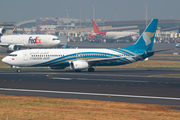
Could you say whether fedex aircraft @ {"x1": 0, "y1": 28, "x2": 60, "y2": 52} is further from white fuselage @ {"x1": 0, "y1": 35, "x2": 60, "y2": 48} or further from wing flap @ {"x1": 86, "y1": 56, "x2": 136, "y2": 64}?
wing flap @ {"x1": 86, "y1": 56, "x2": 136, "y2": 64}

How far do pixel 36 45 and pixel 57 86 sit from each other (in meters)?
79.0

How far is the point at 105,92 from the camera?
31156 millimetres

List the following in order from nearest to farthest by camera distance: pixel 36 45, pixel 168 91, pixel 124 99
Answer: pixel 124 99
pixel 168 91
pixel 36 45

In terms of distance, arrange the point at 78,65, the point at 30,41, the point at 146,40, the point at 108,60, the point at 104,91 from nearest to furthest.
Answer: the point at 104,91, the point at 78,65, the point at 108,60, the point at 146,40, the point at 30,41

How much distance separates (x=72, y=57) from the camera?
5291 centimetres

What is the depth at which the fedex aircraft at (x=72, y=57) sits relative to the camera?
170 feet

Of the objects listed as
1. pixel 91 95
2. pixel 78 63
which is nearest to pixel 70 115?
pixel 91 95

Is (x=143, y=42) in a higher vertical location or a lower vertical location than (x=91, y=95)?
higher

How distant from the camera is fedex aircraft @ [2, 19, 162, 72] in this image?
170 ft

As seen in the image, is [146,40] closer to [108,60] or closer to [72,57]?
[108,60]

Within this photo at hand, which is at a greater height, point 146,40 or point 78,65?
point 146,40

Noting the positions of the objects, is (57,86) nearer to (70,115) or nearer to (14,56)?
(70,115)

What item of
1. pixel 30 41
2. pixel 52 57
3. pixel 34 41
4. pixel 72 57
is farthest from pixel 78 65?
pixel 30 41

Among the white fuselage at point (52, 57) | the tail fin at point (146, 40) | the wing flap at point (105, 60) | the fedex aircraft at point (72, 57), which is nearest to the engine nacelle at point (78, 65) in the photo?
the fedex aircraft at point (72, 57)
